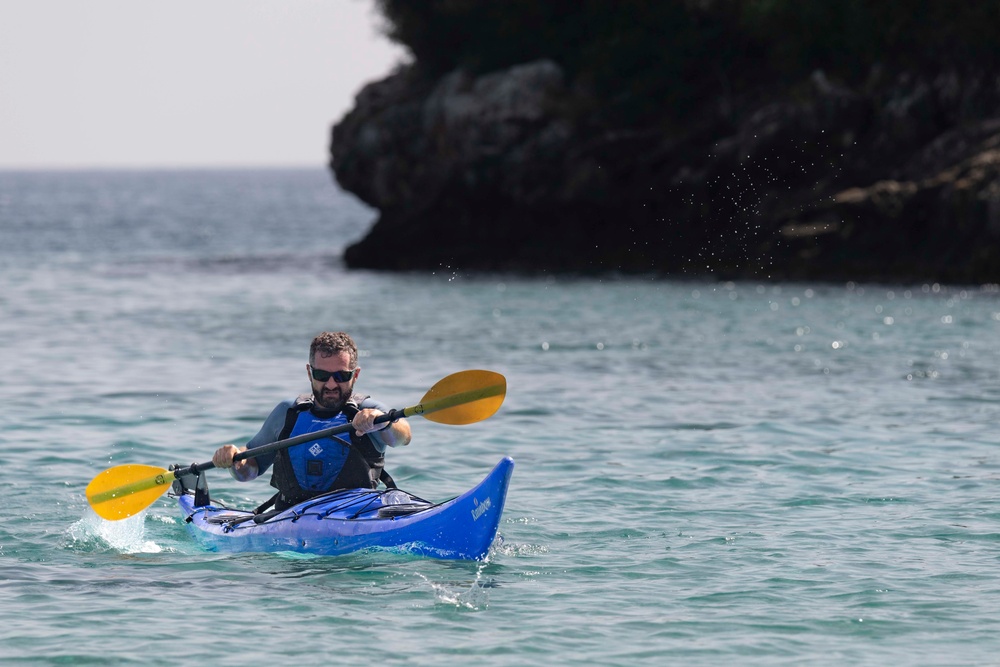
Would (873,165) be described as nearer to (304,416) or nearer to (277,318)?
(277,318)

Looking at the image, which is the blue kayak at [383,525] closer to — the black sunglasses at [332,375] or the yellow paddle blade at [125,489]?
the black sunglasses at [332,375]

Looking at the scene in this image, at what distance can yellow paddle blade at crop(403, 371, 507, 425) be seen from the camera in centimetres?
927

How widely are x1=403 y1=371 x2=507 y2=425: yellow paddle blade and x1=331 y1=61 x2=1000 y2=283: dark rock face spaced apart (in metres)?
22.3

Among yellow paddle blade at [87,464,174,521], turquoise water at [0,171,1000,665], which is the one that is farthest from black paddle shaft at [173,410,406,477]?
yellow paddle blade at [87,464,174,521]

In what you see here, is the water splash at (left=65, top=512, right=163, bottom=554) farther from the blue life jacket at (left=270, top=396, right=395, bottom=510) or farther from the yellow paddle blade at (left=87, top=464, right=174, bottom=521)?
the blue life jacket at (left=270, top=396, right=395, bottom=510)

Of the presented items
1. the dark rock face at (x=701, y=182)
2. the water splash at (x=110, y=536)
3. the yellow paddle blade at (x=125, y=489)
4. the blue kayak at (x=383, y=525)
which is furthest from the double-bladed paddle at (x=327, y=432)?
the dark rock face at (x=701, y=182)

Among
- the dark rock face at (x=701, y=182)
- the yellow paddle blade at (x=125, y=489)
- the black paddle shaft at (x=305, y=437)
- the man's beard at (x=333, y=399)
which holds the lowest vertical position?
Answer: the yellow paddle blade at (x=125, y=489)

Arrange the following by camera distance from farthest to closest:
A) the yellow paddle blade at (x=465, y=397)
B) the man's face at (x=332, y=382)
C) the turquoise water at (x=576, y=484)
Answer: the yellow paddle blade at (x=465, y=397), the man's face at (x=332, y=382), the turquoise water at (x=576, y=484)

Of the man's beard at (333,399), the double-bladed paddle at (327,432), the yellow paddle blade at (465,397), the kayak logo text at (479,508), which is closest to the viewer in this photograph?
the kayak logo text at (479,508)

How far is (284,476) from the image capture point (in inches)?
364

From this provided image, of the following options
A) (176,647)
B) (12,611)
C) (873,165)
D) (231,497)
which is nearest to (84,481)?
(231,497)

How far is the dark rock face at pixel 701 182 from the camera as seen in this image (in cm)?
3105

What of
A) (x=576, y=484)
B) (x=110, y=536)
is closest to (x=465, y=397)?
(x=576, y=484)

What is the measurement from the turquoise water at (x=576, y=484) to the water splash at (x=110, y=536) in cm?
4
